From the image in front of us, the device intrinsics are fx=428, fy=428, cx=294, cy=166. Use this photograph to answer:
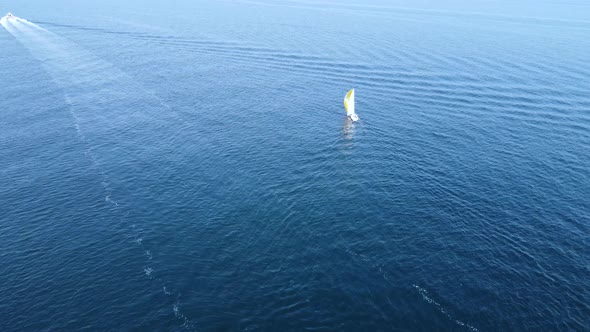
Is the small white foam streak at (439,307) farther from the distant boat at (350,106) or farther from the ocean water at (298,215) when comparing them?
the distant boat at (350,106)

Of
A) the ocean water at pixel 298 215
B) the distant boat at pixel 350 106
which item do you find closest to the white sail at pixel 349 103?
the distant boat at pixel 350 106

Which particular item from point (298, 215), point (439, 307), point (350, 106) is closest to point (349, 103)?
point (350, 106)

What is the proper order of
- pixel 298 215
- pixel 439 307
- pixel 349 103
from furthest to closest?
pixel 349 103 < pixel 298 215 < pixel 439 307

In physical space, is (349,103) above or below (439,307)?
above

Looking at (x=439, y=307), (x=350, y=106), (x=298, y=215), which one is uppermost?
(x=350, y=106)

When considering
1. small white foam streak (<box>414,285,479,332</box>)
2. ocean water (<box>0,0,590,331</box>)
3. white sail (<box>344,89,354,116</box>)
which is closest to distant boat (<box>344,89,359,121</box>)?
white sail (<box>344,89,354,116</box>)

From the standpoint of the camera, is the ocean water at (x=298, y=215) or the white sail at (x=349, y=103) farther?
Answer: the white sail at (x=349, y=103)

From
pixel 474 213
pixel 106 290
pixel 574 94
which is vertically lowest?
pixel 106 290

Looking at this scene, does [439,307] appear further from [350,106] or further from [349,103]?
[349,103]

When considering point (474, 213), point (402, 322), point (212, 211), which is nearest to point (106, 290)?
point (212, 211)

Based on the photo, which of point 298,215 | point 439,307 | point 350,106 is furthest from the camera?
point 350,106

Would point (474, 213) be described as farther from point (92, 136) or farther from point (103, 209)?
point (92, 136)
